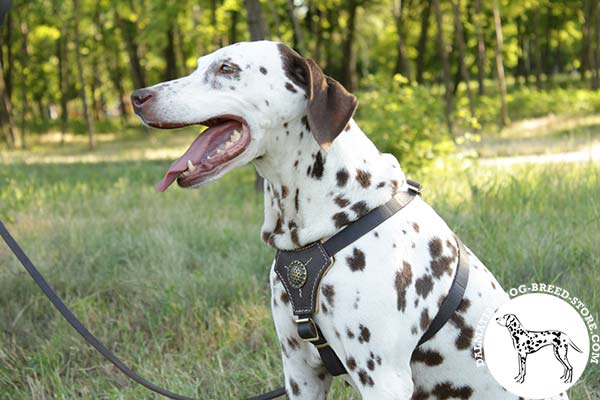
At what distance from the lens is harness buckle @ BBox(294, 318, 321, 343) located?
2506 millimetres

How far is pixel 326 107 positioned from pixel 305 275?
62 centimetres

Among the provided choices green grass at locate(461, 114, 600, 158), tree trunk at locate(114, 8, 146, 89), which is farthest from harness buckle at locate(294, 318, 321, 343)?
tree trunk at locate(114, 8, 146, 89)

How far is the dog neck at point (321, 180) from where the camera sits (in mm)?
2521

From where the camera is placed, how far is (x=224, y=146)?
2.49 metres

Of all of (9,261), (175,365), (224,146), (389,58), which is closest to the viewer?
(224,146)

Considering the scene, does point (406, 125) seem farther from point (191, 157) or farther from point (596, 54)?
point (596, 54)

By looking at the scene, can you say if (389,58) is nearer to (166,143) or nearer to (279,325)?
(166,143)

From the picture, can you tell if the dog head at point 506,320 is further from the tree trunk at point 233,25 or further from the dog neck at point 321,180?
the tree trunk at point 233,25

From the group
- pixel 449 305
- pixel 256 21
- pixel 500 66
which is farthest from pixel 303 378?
pixel 500 66

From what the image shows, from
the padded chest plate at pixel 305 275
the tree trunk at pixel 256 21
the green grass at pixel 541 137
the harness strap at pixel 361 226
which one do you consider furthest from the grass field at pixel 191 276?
the green grass at pixel 541 137

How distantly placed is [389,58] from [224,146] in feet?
140

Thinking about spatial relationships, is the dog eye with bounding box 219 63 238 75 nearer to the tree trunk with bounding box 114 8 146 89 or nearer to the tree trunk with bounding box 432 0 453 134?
the tree trunk with bounding box 432 0 453 134

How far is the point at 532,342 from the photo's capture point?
2.69 metres

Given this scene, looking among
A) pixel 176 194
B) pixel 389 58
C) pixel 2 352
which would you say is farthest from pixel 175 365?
pixel 389 58
